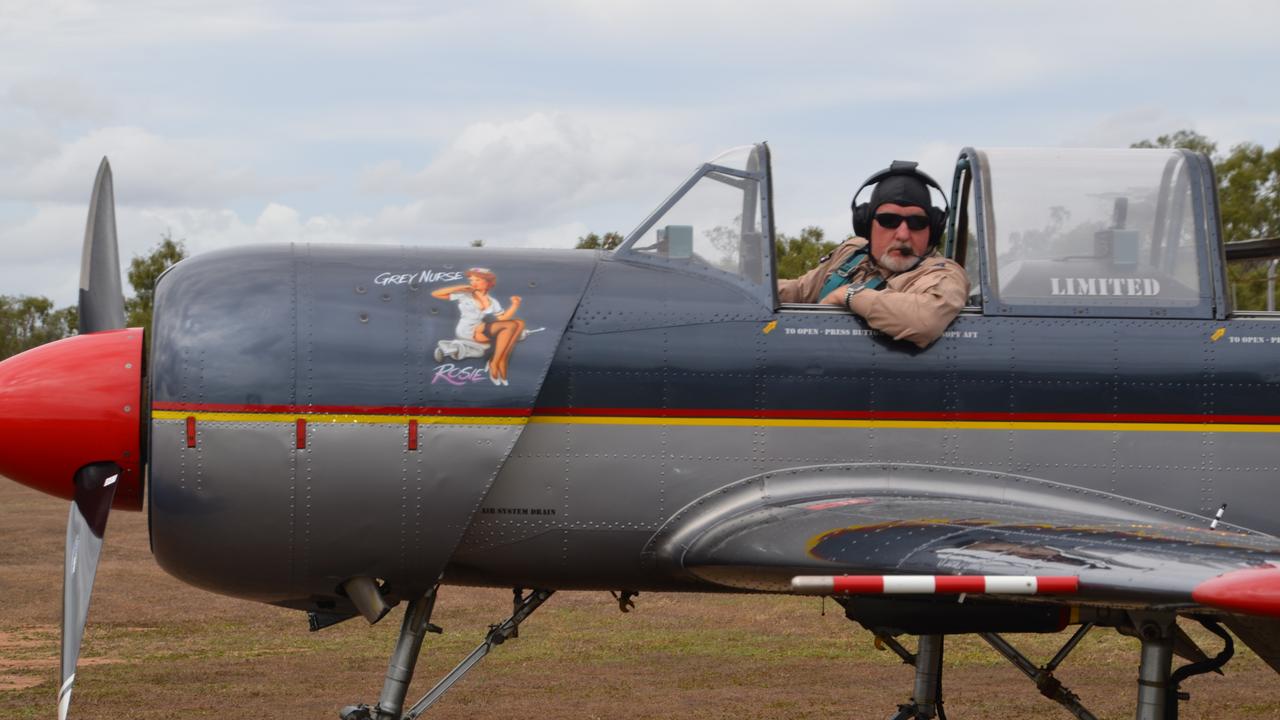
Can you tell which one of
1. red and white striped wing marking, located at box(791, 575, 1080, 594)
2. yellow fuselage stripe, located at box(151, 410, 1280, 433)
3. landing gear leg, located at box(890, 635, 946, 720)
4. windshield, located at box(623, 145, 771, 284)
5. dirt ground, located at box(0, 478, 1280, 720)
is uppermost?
windshield, located at box(623, 145, 771, 284)

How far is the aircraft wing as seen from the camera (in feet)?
17.5

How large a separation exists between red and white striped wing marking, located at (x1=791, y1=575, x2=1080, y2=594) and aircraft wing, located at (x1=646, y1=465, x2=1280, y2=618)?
133 millimetres

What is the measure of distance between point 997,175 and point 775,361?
1693mm

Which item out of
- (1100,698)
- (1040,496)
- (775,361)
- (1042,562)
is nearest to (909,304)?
(775,361)

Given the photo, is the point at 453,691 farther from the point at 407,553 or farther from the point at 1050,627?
the point at 1050,627

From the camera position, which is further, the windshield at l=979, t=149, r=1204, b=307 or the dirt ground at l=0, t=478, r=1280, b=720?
the dirt ground at l=0, t=478, r=1280, b=720

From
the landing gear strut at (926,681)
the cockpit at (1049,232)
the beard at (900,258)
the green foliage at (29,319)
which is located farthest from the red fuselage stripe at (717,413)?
the green foliage at (29,319)

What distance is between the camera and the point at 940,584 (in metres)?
5.21

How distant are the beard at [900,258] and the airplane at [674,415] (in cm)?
36

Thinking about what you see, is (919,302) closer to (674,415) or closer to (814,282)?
(814,282)

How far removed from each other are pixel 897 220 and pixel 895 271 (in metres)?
0.29

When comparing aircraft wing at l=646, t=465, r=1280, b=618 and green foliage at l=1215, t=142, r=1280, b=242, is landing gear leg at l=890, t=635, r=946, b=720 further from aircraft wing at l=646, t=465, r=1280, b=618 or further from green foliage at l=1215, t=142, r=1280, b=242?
green foliage at l=1215, t=142, r=1280, b=242

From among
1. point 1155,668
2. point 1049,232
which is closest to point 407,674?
point 1155,668

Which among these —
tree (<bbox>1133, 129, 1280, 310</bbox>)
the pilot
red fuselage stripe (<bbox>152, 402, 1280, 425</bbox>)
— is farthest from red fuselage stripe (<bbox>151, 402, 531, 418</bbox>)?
tree (<bbox>1133, 129, 1280, 310</bbox>)
